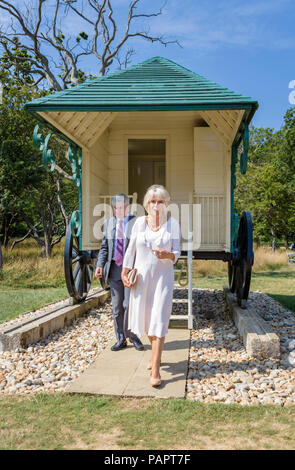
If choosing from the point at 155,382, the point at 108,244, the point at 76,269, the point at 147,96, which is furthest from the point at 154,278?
the point at 76,269

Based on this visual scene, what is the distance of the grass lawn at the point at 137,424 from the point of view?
260cm

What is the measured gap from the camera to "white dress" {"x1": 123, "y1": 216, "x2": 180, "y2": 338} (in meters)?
3.53

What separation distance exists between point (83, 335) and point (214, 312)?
2.64 m

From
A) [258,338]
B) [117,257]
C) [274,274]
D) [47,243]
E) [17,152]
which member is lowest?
[274,274]

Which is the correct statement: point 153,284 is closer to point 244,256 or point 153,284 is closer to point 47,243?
point 244,256

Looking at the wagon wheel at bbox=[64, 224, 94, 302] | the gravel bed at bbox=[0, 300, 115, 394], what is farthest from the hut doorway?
the gravel bed at bbox=[0, 300, 115, 394]

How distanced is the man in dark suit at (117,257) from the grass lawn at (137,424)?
1.32m

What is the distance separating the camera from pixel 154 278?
3561 mm

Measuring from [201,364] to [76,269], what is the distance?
10.5 feet

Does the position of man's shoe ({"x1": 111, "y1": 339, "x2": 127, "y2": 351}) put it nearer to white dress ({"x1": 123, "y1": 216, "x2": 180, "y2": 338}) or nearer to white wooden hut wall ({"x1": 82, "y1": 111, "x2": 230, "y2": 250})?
white dress ({"x1": 123, "y1": 216, "x2": 180, "y2": 338})

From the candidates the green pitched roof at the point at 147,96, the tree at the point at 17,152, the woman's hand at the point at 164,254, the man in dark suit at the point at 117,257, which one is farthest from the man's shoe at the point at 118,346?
the tree at the point at 17,152

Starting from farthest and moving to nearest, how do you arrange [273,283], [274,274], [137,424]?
[274,274] → [273,283] → [137,424]

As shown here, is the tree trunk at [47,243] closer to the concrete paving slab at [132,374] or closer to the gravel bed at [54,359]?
the gravel bed at [54,359]

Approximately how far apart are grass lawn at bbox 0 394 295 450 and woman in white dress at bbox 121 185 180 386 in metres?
0.52
